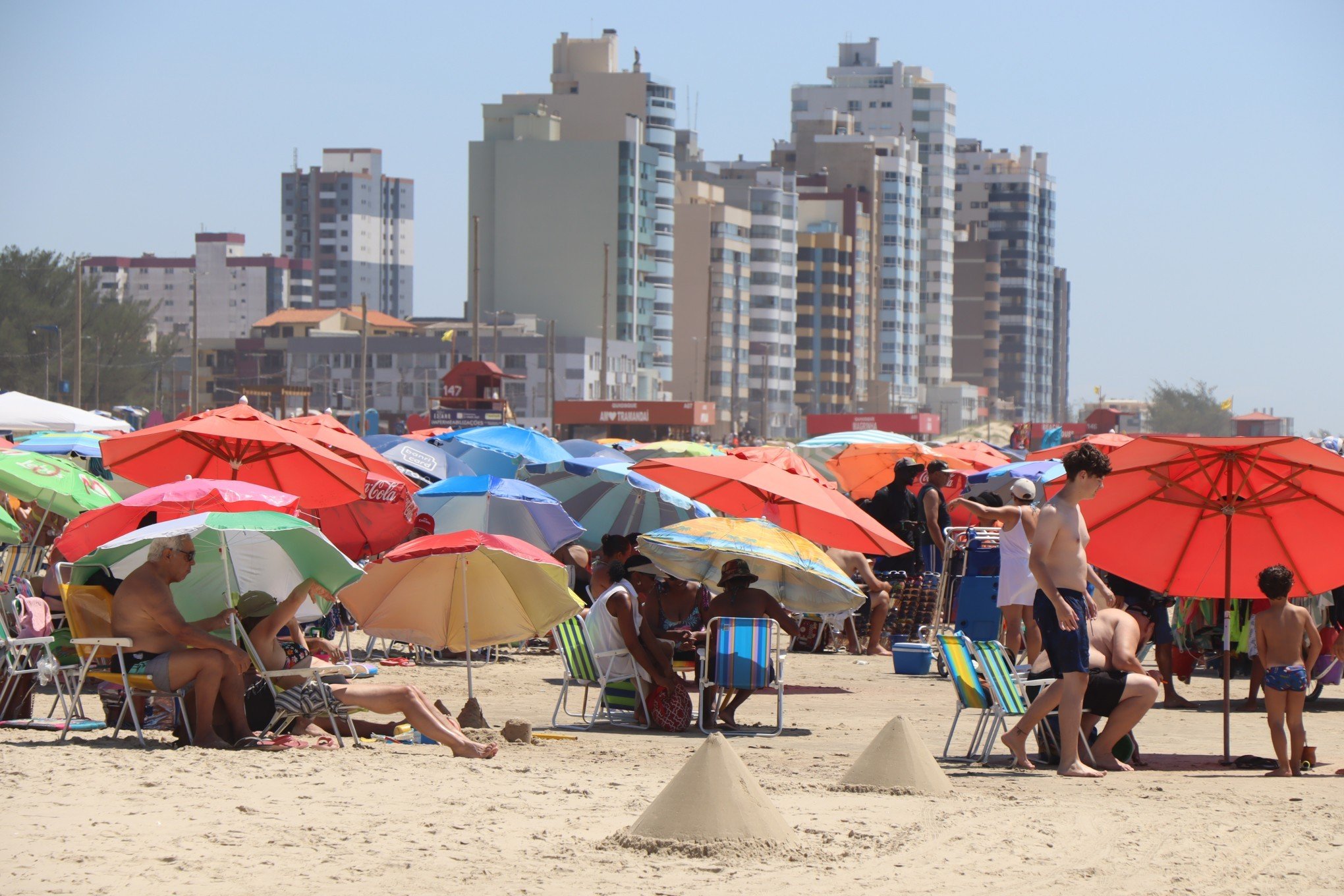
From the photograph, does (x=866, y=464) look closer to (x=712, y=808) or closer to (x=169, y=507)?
(x=169, y=507)

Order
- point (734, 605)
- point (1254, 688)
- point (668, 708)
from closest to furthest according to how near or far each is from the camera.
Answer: point (668, 708)
point (734, 605)
point (1254, 688)

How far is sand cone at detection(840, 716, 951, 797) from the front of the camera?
7160 mm

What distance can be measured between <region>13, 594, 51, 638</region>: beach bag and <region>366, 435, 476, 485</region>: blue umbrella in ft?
24.0

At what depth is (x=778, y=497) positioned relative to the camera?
12.9 metres

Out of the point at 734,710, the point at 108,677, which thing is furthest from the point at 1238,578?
the point at 108,677

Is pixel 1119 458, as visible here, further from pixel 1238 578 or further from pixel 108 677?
pixel 108 677

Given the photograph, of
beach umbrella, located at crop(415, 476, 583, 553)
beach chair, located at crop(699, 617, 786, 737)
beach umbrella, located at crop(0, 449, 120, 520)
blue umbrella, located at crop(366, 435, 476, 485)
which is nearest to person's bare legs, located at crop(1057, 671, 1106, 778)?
beach chair, located at crop(699, 617, 786, 737)

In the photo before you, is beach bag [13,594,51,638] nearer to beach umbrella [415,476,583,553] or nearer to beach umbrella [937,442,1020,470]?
beach umbrella [415,476,583,553]

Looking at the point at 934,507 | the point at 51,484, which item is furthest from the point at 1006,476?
the point at 51,484

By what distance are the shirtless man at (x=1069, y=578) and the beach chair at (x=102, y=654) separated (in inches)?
162

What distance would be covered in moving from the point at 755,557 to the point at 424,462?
23.9 feet

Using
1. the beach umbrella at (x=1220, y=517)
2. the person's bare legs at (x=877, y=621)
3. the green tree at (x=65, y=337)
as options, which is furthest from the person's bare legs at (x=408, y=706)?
the green tree at (x=65, y=337)

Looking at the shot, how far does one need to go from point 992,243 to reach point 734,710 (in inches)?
7050

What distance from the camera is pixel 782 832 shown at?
5957 mm
